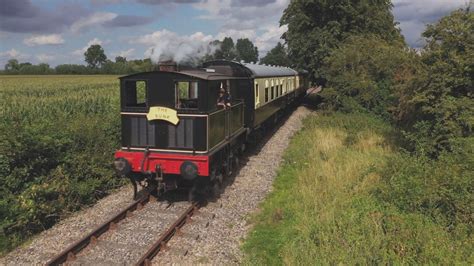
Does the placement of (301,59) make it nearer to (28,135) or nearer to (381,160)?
(381,160)

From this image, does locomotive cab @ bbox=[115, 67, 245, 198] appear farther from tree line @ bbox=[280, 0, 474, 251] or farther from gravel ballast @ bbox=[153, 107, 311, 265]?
tree line @ bbox=[280, 0, 474, 251]

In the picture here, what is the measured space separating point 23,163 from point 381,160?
31.8ft

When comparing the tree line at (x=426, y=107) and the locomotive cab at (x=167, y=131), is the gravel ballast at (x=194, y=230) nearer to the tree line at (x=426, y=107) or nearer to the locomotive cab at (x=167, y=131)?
the locomotive cab at (x=167, y=131)

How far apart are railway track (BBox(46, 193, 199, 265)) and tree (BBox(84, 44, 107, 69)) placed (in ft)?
408

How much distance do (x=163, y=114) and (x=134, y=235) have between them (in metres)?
2.73

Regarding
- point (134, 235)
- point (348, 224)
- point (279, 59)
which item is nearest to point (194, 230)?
point (134, 235)

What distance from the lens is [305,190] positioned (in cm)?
970

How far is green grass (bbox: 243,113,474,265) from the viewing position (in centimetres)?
607

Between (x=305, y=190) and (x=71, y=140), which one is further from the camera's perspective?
(x=71, y=140)

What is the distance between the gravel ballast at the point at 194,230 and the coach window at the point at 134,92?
2298 millimetres

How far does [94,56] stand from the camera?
125 meters

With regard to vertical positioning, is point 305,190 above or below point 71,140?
below

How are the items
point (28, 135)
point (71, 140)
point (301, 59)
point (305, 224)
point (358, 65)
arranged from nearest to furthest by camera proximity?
point (305, 224)
point (28, 135)
point (71, 140)
point (358, 65)
point (301, 59)

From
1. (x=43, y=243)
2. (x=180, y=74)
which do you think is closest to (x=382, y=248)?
(x=180, y=74)
